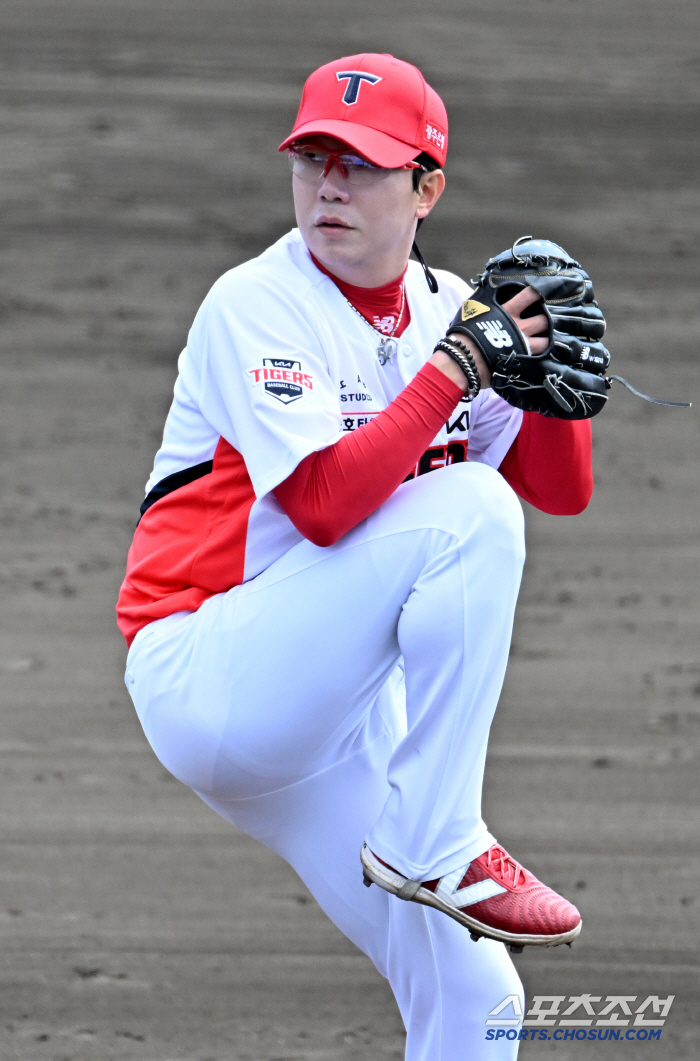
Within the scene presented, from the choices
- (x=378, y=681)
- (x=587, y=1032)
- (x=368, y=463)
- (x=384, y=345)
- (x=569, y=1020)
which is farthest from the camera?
(x=587, y=1032)

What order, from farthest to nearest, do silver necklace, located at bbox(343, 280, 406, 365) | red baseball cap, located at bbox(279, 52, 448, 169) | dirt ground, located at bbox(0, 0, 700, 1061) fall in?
dirt ground, located at bbox(0, 0, 700, 1061) < silver necklace, located at bbox(343, 280, 406, 365) < red baseball cap, located at bbox(279, 52, 448, 169)

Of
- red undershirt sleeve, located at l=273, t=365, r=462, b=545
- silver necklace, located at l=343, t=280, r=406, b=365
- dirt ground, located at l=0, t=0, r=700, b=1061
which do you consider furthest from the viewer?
dirt ground, located at l=0, t=0, r=700, b=1061

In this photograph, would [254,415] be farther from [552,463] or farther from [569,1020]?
[569,1020]

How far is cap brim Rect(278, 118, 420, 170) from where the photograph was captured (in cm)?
128

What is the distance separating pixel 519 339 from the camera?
124 centimetres

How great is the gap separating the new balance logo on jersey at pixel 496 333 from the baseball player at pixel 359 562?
0.06 ft

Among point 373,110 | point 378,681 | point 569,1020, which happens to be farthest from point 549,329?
point 569,1020

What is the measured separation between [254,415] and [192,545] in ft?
0.69

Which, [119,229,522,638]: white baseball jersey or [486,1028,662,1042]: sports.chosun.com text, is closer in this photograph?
[119,229,522,638]: white baseball jersey

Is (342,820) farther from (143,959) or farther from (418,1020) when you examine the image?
(143,959)

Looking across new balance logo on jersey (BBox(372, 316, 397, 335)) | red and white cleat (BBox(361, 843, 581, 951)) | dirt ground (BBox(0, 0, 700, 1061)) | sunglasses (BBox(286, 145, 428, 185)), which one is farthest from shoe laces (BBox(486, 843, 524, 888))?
dirt ground (BBox(0, 0, 700, 1061))

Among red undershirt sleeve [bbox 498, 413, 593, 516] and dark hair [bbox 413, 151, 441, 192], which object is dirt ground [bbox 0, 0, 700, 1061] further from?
dark hair [bbox 413, 151, 441, 192]

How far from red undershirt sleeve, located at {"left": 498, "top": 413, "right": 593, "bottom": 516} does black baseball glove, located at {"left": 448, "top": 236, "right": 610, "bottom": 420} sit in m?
0.12

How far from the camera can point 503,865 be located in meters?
1.24
